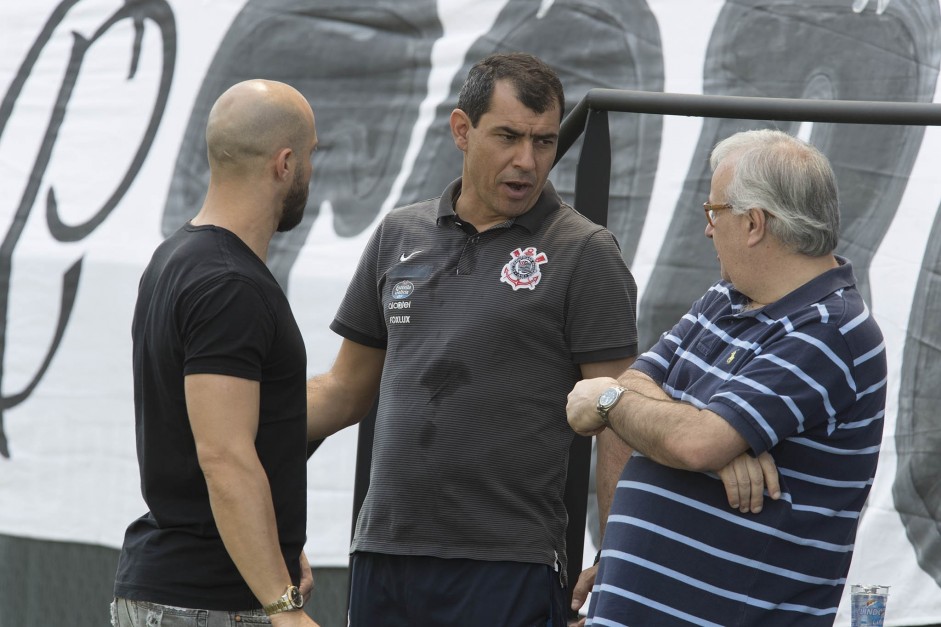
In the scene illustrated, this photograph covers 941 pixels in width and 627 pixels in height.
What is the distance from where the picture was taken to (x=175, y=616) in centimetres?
156

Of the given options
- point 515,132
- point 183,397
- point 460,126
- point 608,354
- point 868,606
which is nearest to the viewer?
point 183,397

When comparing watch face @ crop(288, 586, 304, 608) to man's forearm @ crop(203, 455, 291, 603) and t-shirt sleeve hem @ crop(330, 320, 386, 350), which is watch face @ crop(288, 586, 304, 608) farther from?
t-shirt sleeve hem @ crop(330, 320, 386, 350)

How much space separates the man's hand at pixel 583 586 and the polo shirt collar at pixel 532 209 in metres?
0.59

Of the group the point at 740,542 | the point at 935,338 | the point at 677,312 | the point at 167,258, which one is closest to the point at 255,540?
the point at 167,258

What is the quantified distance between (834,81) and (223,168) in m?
2.23

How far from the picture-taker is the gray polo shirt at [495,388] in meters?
1.85

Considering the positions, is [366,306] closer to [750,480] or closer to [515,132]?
[515,132]

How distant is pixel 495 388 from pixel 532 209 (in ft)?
1.12

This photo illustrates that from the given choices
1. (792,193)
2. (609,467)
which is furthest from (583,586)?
(792,193)

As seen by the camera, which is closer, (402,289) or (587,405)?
(587,405)

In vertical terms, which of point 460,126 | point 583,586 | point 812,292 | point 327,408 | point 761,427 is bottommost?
point 583,586

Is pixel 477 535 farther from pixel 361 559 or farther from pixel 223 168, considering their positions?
pixel 223 168

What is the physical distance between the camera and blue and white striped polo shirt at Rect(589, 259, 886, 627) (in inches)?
58.7

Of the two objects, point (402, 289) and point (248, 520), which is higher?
point (402, 289)
